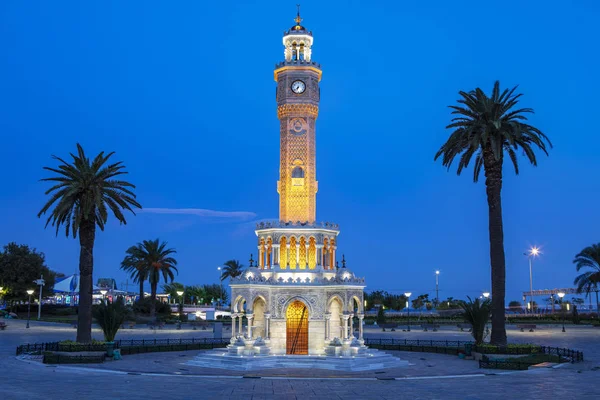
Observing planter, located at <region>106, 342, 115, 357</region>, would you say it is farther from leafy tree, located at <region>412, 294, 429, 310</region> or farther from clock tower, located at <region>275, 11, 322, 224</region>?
leafy tree, located at <region>412, 294, 429, 310</region>

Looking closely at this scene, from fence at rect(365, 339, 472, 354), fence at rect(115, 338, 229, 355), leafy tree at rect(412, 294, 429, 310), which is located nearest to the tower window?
fence at rect(365, 339, 472, 354)

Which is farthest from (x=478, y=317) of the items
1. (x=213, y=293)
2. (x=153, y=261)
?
(x=213, y=293)

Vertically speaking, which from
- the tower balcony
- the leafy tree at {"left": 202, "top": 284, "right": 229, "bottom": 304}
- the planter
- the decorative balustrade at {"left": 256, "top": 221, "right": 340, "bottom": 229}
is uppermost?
the tower balcony

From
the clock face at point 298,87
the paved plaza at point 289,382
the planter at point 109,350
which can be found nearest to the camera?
Answer: the paved plaza at point 289,382

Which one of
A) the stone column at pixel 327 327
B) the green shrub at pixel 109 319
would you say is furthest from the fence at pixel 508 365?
the green shrub at pixel 109 319

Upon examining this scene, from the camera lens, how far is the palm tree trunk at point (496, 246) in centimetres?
3853

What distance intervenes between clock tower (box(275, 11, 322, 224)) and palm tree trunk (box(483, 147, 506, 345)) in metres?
11.9

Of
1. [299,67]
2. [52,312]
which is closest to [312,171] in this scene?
[299,67]

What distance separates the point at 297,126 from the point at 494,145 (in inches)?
543

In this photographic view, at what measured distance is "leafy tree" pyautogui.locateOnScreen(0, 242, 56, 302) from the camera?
3789 inches

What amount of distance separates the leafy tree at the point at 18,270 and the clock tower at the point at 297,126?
222ft

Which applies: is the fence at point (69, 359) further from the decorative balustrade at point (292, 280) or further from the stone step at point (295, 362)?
the decorative balustrade at point (292, 280)

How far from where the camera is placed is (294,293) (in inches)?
1623

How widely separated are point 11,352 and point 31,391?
20.1m
